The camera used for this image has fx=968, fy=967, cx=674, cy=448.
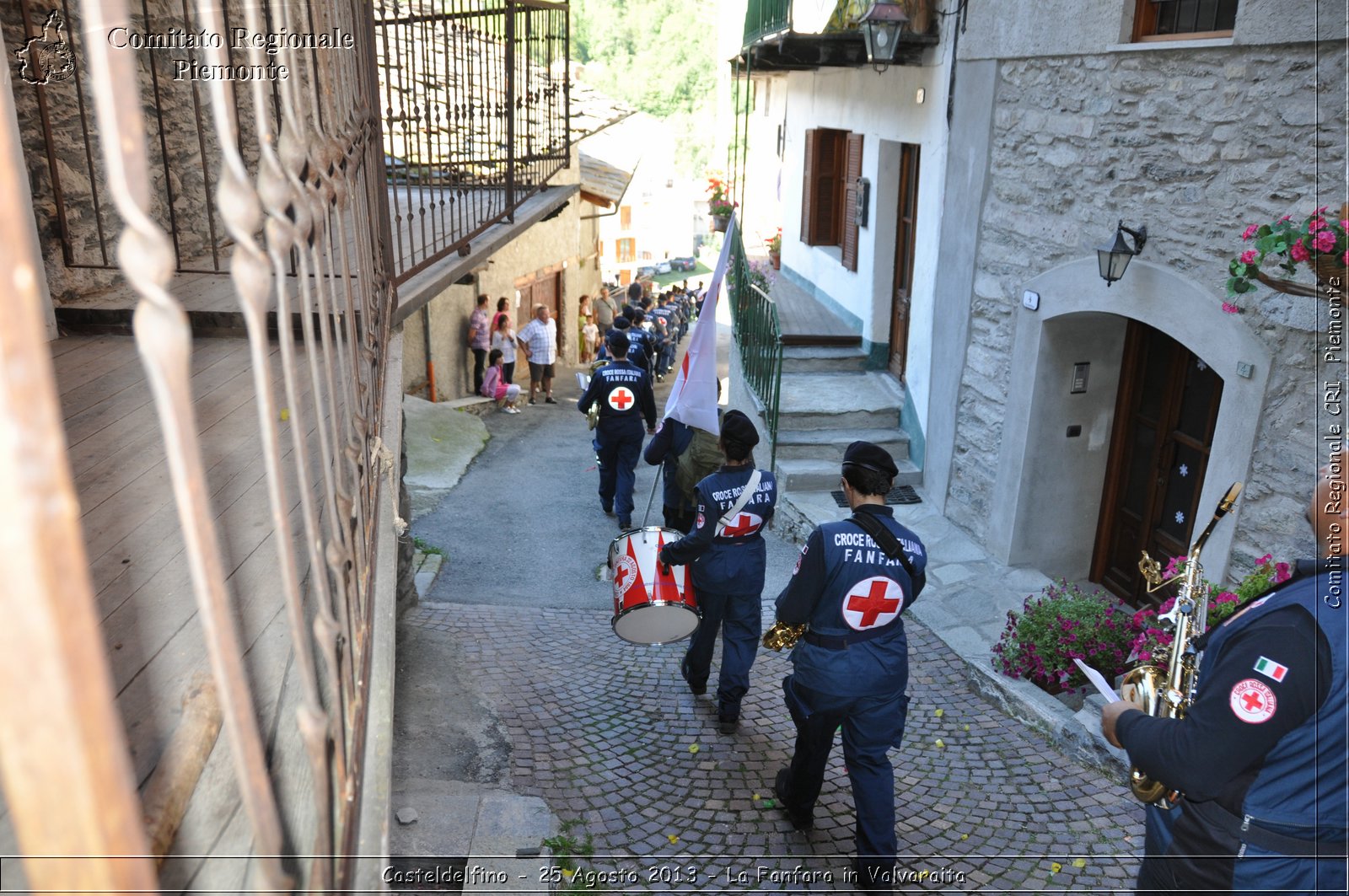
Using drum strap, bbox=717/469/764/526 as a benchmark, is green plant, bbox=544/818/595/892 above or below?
below

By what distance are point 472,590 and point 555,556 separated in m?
1.08

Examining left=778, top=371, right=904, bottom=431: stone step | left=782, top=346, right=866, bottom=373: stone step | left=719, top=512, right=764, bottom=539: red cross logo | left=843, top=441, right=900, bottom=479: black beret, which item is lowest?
left=778, top=371, right=904, bottom=431: stone step

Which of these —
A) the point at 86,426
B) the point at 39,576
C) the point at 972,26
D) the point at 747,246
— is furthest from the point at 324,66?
the point at 747,246

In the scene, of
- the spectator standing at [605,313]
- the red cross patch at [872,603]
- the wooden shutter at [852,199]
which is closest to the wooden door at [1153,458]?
the red cross patch at [872,603]

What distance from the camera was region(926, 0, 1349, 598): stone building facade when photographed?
4.49m

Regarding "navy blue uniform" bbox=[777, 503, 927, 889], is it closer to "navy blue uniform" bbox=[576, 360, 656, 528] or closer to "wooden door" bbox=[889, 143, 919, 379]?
"navy blue uniform" bbox=[576, 360, 656, 528]

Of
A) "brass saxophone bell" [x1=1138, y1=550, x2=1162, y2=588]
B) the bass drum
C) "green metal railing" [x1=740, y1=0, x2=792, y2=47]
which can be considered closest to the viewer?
"brass saxophone bell" [x1=1138, y1=550, x2=1162, y2=588]

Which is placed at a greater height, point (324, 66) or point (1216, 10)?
point (1216, 10)

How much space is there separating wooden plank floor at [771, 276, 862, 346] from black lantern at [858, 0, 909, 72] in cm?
333

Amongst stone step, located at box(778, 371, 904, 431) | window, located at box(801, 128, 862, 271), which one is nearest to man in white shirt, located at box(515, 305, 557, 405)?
window, located at box(801, 128, 862, 271)

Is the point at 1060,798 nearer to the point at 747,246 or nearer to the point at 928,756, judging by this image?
the point at 928,756

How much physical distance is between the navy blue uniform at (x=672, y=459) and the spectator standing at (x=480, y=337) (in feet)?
25.2

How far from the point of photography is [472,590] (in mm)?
6996

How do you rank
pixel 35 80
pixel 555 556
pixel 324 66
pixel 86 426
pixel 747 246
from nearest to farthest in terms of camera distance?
pixel 324 66, pixel 86 426, pixel 35 80, pixel 555 556, pixel 747 246
